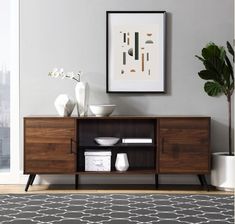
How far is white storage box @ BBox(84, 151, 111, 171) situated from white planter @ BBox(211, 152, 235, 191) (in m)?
0.91

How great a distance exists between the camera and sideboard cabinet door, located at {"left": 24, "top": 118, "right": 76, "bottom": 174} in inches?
174

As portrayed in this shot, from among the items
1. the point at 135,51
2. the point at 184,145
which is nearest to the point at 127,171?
the point at 184,145

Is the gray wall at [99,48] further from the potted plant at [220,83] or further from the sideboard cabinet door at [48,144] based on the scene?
the sideboard cabinet door at [48,144]

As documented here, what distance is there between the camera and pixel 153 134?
4.76 meters

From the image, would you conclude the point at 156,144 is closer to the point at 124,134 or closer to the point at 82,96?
the point at 124,134

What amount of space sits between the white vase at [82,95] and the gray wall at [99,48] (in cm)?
26

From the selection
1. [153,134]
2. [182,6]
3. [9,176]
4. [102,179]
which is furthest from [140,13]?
[9,176]

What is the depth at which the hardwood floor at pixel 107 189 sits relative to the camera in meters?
4.46

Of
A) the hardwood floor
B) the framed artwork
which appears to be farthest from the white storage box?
the framed artwork

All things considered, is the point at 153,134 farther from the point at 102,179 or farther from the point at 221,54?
the point at 221,54

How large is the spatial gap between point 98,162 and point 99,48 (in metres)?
1.02

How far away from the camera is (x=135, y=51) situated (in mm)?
4762

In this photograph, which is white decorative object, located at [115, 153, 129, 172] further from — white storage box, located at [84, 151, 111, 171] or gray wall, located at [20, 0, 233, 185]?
gray wall, located at [20, 0, 233, 185]

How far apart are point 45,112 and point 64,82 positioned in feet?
1.05
